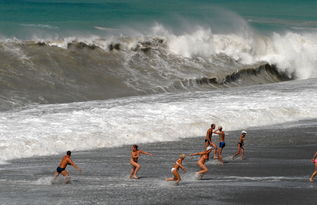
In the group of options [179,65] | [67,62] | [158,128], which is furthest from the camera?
[179,65]

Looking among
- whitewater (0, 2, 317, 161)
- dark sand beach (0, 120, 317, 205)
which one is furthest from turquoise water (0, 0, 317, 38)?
dark sand beach (0, 120, 317, 205)

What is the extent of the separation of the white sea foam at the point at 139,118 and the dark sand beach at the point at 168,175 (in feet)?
3.10

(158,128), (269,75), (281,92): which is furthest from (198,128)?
(269,75)

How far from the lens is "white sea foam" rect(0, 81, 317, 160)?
19.9 metres

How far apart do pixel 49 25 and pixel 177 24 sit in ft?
43.3

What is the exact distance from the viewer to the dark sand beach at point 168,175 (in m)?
13.5

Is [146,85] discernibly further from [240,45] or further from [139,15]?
[139,15]

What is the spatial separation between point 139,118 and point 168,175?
7735 millimetres

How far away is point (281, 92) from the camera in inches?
1227

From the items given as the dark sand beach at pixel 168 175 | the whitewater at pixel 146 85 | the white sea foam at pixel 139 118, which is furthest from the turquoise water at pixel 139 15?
the dark sand beach at pixel 168 175

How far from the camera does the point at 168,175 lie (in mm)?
15898

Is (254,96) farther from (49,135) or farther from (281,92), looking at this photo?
(49,135)

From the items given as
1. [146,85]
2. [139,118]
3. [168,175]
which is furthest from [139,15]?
[168,175]

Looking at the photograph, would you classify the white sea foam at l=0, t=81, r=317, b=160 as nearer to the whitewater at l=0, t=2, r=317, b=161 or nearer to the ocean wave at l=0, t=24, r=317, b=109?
the whitewater at l=0, t=2, r=317, b=161
